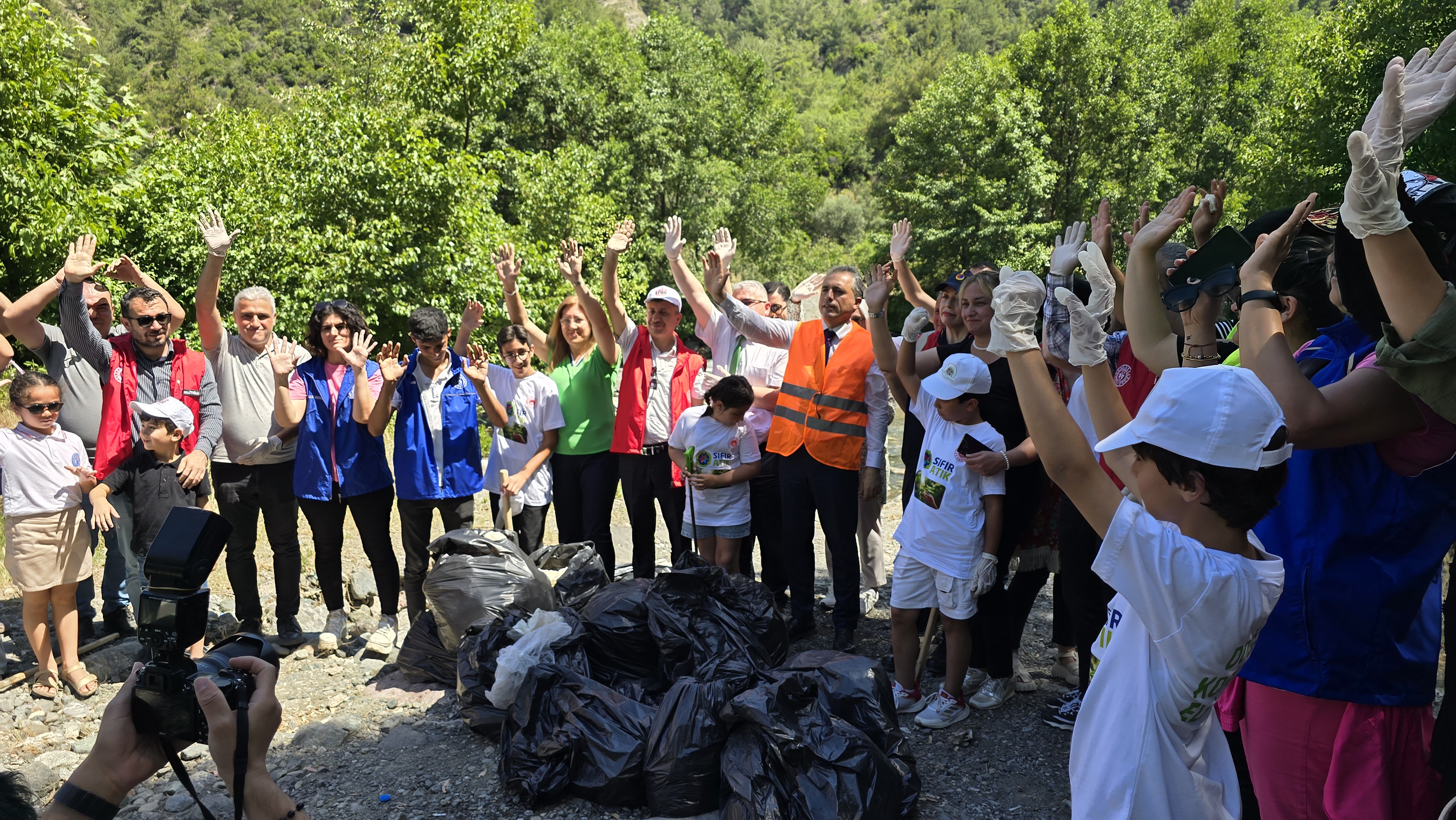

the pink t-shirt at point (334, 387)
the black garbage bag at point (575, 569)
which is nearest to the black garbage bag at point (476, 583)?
the black garbage bag at point (575, 569)

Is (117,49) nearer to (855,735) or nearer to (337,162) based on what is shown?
(337,162)

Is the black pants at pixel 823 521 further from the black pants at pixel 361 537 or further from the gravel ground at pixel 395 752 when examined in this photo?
the black pants at pixel 361 537

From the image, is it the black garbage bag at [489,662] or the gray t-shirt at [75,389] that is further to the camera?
the gray t-shirt at [75,389]

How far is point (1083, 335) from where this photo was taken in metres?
1.92

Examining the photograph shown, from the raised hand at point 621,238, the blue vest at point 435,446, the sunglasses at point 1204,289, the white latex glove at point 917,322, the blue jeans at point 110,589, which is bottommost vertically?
the blue jeans at point 110,589

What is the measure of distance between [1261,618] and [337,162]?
1507 cm

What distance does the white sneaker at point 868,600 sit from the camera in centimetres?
524

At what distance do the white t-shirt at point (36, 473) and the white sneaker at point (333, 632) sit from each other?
1368 millimetres

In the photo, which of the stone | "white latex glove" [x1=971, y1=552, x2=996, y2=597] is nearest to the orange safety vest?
"white latex glove" [x1=971, y1=552, x2=996, y2=597]

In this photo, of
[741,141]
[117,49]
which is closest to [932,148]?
[741,141]

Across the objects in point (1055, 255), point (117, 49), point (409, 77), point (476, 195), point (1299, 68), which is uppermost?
point (117, 49)

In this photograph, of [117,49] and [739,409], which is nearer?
[739,409]

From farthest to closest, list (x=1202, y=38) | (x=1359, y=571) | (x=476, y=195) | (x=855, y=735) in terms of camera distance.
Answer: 1. (x=1202, y=38)
2. (x=476, y=195)
3. (x=855, y=735)
4. (x=1359, y=571)

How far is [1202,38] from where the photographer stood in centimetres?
3250
